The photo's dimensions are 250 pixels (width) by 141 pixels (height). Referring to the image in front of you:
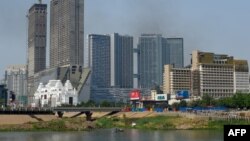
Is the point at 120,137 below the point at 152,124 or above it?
above

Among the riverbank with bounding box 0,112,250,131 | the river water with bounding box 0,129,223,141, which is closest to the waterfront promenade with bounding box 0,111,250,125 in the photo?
the riverbank with bounding box 0,112,250,131

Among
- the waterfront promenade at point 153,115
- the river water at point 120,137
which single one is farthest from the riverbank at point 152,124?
the river water at point 120,137

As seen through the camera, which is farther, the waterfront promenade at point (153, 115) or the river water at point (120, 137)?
the waterfront promenade at point (153, 115)

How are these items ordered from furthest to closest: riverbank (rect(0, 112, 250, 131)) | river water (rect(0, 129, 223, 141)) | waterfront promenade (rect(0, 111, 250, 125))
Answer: waterfront promenade (rect(0, 111, 250, 125)) → riverbank (rect(0, 112, 250, 131)) → river water (rect(0, 129, 223, 141))

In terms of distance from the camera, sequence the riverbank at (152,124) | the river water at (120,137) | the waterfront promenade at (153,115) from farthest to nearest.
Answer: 1. the waterfront promenade at (153,115)
2. the riverbank at (152,124)
3. the river water at (120,137)

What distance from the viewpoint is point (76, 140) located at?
6297cm

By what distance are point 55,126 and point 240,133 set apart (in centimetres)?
9248

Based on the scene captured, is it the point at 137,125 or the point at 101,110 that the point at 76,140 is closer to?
the point at 137,125

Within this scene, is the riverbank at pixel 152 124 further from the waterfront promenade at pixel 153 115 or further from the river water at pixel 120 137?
the river water at pixel 120 137

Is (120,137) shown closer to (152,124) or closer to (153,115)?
(152,124)

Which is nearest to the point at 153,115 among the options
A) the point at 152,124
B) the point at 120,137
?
the point at 152,124

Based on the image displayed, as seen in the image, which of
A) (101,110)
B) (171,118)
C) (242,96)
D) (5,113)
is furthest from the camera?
(101,110)

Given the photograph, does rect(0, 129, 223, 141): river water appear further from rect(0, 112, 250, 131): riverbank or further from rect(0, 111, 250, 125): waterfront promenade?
rect(0, 111, 250, 125): waterfront promenade

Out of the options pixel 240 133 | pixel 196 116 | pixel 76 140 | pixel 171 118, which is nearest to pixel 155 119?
pixel 171 118
